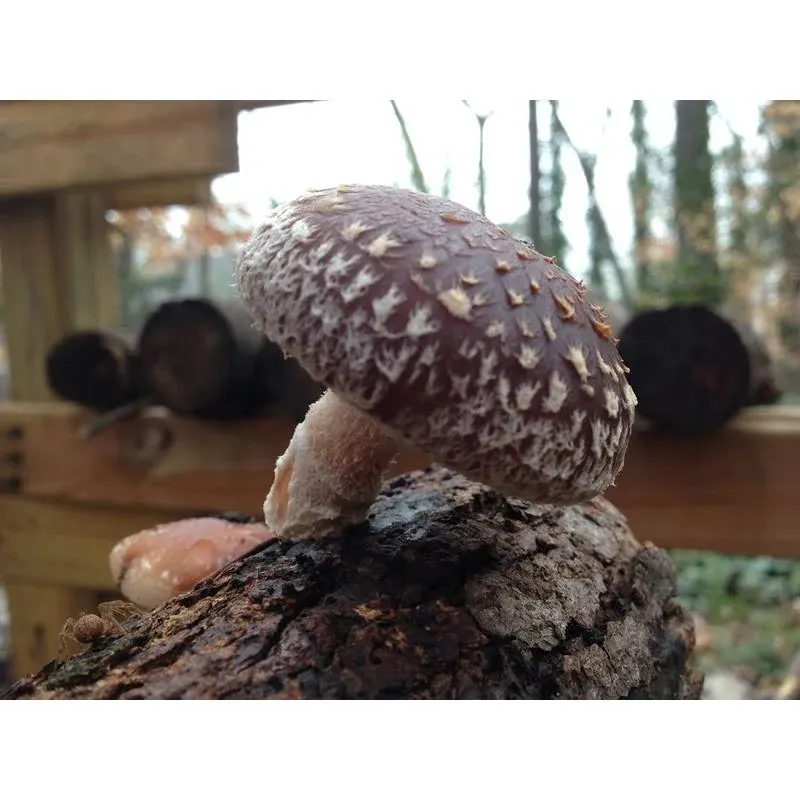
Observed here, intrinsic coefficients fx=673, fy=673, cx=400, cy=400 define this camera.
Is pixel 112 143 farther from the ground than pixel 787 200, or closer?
farther from the ground

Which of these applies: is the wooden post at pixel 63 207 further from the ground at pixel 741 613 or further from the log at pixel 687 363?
the ground at pixel 741 613

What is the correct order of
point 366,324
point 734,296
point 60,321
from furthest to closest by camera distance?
point 734,296, point 60,321, point 366,324

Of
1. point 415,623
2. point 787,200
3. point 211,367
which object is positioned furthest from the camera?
point 787,200

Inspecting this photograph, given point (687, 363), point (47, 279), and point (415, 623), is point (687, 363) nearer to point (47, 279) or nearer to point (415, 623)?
point (415, 623)

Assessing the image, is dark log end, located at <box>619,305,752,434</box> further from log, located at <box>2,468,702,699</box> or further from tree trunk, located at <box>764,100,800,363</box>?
tree trunk, located at <box>764,100,800,363</box>

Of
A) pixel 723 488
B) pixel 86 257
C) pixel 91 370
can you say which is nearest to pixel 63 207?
pixel 86 257

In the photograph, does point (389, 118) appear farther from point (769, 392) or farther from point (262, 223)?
point (769, 392)
